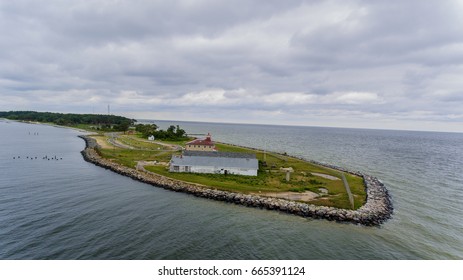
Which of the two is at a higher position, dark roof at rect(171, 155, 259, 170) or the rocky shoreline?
dark roof at rect(171, 155, 259, 170)

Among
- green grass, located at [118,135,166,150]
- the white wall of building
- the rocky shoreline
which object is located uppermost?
green grass, located at [118,135,166,150]

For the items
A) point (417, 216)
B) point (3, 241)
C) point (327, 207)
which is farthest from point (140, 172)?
point (417, 216)

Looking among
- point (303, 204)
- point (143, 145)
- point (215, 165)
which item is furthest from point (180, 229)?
point (143, 145)

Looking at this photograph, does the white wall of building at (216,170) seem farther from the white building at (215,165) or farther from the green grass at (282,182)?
the green grass at (282,182)

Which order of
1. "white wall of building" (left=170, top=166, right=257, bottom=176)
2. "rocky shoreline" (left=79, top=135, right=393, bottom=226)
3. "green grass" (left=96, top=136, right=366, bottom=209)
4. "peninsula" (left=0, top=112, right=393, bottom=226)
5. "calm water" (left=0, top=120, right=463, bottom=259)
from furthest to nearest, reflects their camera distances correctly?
"white wall of building" (left=170, top=166, right=257, bottom=176) < "green grass" (left=96, top=136, right=366, bottom=209) < "peninsula" (left=0, top=112, right=393, bottom=226) < "rocky shoreline" (left=79, top=135, right=393, bottom=226) < "calm water" (left=0, top=120, right=463, bottom=259)

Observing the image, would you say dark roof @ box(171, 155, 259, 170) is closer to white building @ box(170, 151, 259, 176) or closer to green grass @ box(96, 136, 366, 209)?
white building @ box(170, 151, 259, 176)

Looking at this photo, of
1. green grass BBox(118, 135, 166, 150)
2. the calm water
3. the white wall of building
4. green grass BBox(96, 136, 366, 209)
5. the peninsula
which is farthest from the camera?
green grass BBox(118, 135, 166, 150)

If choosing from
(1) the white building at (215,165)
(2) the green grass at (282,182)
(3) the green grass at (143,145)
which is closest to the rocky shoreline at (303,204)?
(2) the green grass at (282,182)

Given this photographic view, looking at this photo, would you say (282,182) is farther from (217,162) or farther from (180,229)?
(180,229)

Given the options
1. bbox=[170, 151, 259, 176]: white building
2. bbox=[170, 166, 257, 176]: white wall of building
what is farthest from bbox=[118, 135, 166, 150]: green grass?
bbox=[170, 166, 257, 176]: white wall of building
